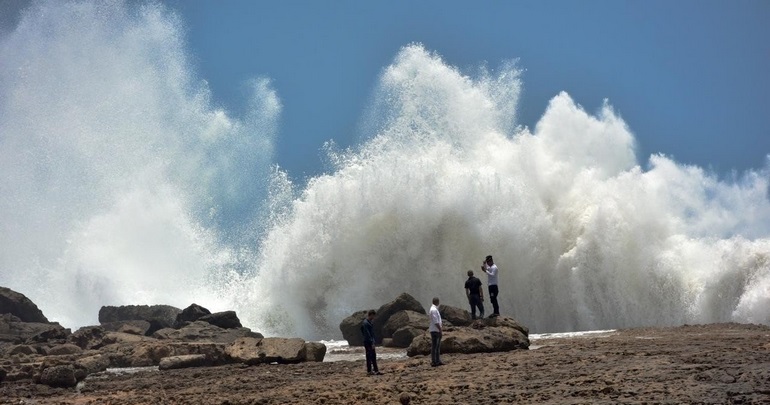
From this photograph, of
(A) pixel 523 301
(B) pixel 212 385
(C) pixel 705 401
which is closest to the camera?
(C) pixel 705 401

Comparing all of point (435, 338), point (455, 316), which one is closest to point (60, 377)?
point (435, 338)

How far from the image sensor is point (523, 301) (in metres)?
29.4

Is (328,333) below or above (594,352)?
above

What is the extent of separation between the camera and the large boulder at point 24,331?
22859 mm

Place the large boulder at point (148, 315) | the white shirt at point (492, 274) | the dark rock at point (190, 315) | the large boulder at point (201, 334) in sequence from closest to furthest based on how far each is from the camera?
the white shirt at point (492, 274), the large boulder at point (201, 334), the dark rock at point (190, 315), the large boulder at point (148, 315)

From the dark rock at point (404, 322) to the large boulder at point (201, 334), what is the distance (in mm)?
4349

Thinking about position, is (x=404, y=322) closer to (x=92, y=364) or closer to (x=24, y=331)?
(x=92, y=364)

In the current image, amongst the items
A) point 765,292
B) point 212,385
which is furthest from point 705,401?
point 765,292

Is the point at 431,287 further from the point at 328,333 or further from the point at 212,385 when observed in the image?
the point at 212,385

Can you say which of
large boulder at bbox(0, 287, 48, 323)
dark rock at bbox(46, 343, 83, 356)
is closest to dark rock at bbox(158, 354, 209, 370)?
dark rock at bbox(46, 343, 83, 356)

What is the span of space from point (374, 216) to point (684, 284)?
10.6m

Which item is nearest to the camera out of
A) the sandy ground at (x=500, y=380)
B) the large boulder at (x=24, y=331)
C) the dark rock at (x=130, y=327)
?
the sandy ground at (x=500, y=380)

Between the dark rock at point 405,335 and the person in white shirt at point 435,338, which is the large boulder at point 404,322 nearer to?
the dark rock at point 405,335

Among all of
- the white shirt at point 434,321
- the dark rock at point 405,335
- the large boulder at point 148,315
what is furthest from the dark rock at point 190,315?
the white shirt at point 434,321
